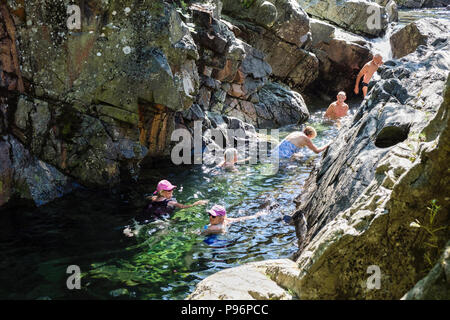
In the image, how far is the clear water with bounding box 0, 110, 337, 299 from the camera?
5653 millimetres

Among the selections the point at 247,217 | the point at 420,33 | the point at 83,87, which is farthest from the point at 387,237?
the point at 420,33

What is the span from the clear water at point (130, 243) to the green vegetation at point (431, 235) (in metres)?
3.45

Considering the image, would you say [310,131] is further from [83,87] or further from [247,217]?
[83,87]

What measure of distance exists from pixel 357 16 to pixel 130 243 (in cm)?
2118

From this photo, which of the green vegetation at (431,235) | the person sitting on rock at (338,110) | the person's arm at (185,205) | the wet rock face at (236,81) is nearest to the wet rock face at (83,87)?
the person's arm at (185,205)

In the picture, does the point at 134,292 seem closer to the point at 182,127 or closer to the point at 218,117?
the point at 182,127

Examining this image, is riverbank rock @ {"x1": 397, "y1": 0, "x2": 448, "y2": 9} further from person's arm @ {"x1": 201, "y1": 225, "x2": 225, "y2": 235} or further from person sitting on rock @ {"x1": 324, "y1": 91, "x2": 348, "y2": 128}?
person's arm @ {"x1": 201, "y1": 225, "x2": 225, "y2": 235}

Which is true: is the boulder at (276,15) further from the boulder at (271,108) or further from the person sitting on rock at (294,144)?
the person sitting on rock at (294,144)

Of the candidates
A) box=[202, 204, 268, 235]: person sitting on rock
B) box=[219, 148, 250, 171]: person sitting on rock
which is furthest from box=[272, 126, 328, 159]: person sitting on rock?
box=[202, 204, 268, 235]: person sitting on rock

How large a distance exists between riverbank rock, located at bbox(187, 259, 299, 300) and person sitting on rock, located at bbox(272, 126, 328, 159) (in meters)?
8.11

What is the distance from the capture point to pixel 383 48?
71.0 ft

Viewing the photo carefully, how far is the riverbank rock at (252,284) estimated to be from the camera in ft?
11.7
